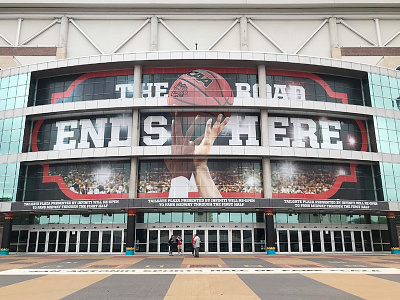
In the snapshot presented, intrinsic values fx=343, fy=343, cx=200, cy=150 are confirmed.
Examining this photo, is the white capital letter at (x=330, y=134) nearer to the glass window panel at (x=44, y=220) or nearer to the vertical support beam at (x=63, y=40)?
the glass window panel at (x=44, y=220)

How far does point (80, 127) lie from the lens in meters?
34.2

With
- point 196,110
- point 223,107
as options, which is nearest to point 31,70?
point 196,110

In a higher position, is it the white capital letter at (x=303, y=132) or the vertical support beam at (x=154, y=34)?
the vertical support beam at (x=154, y=34)

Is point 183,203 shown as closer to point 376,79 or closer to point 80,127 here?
point 80,127

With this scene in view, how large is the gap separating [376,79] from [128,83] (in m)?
25.5

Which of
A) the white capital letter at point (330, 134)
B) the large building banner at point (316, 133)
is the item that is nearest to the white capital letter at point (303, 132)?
the large building banner at point (316, 133)

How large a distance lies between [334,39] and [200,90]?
1931 cm

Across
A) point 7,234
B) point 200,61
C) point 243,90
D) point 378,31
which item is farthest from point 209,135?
point 378,31

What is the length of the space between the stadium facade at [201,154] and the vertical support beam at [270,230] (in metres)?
0.12

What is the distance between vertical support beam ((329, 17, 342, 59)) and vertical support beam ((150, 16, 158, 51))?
21.0 metres

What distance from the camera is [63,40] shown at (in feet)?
135

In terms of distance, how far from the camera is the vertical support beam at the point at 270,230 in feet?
99.2

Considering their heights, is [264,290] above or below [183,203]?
below

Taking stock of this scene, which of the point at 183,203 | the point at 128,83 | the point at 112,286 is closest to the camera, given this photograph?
the point at 112,286
